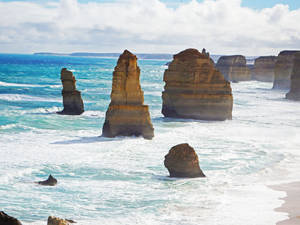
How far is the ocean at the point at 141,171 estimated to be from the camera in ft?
51.6

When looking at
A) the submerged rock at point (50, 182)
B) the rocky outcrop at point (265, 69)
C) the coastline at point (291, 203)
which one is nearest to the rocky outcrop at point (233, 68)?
the rocky outcrop at point (265, 69)

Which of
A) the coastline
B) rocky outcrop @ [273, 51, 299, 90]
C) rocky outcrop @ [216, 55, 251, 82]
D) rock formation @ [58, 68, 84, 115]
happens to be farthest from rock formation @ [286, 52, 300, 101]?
the coastline

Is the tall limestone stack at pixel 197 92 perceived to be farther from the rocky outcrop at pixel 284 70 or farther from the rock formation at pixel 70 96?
the rocky outcrop at pixel 284 70

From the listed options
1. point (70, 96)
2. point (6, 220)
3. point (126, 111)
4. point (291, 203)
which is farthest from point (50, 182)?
point (70, 96)

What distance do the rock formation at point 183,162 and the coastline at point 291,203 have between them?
296cm

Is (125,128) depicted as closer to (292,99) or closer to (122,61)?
(122,61)

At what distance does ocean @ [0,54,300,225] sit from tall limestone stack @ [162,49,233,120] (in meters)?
1.07

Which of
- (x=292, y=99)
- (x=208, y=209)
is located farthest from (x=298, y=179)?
(x=292, y=99)

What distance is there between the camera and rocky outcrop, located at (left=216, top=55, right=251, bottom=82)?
100 metres

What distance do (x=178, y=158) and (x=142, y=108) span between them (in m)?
8.97

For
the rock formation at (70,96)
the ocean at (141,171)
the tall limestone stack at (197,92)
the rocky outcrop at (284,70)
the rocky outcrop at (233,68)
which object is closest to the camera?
the ocean at (141,171)

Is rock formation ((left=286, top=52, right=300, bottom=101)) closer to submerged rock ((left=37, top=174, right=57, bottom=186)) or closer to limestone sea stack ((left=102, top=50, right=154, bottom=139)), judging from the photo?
limestone sea stack ((left=102, top=50, right=154, bottom=139))

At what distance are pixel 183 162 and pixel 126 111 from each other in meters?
9.18

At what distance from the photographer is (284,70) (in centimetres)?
8250
